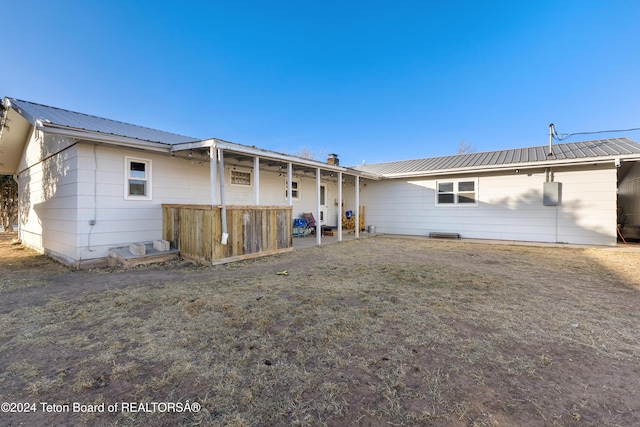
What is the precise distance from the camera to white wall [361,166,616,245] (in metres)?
8.48

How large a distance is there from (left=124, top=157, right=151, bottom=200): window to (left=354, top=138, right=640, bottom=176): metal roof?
8.86 meters

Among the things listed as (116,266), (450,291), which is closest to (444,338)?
(450,291)

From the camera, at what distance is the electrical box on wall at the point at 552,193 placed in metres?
8.86

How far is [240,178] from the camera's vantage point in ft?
30.3

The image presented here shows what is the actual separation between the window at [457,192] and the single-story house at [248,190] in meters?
0.04

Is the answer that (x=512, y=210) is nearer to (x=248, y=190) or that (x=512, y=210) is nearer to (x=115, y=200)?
(x=248, y=190)

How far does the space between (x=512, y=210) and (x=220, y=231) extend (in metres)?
9.81

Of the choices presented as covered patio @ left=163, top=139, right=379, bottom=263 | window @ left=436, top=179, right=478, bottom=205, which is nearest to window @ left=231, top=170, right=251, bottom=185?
covered patio @ left=163, top=139, right=379, bottom=263

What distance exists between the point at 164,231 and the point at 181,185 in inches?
52.8

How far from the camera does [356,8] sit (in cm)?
1166

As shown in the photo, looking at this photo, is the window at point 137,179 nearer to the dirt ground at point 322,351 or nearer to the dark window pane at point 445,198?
the dirt ground at point 322,351

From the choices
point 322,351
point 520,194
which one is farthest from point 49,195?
point 520,194

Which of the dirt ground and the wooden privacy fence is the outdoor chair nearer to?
the wooden privacy fence

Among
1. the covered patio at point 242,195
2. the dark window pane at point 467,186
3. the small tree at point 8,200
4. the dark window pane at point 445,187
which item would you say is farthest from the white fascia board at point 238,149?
the small tree at point 8,200
